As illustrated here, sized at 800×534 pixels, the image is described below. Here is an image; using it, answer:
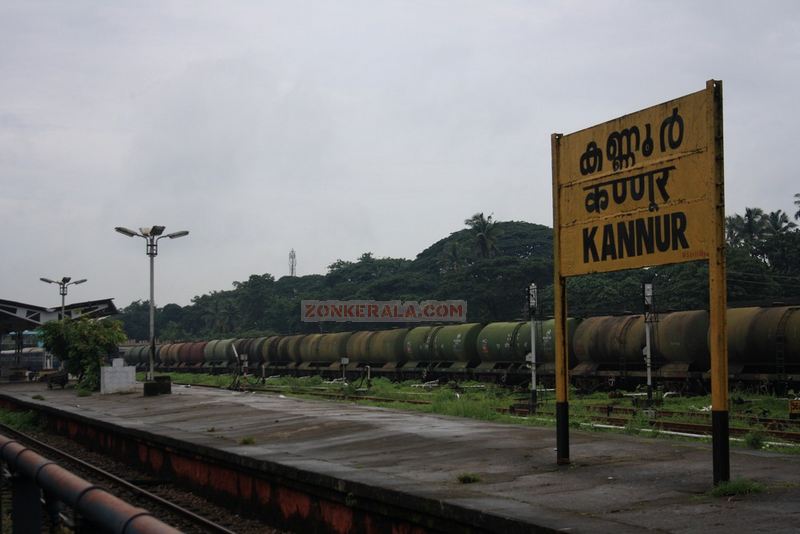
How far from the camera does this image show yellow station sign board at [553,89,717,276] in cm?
833

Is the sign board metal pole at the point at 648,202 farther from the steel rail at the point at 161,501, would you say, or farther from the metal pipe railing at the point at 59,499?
the metal pipe railing at the point at 59,499

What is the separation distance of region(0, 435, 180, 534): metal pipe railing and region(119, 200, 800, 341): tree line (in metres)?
28.0

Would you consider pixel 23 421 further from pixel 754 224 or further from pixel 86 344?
pixel 754 224

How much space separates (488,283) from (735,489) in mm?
73833

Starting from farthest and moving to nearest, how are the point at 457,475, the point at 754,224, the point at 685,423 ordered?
1. the point at 754,224
2. the point at 685,423
3. the point at 457,475

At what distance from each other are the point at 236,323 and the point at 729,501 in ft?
372

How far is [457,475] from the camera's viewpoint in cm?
931

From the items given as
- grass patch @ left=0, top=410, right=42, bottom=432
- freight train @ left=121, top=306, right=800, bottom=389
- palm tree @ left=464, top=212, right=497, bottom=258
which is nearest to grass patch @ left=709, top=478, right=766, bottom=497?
freight train @ left=121, top=306, right=800, bottom=389

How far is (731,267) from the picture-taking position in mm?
54281

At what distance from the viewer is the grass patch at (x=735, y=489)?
755 cm

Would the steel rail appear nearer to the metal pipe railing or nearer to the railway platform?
the railway platform

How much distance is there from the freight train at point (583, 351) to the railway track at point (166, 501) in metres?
15.2

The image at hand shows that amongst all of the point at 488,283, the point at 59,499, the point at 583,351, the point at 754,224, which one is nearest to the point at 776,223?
the point at 754,224

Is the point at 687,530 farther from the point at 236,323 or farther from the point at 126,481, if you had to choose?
the point at 236,323
